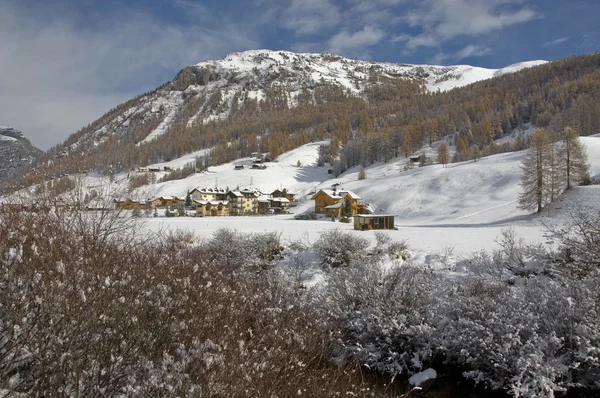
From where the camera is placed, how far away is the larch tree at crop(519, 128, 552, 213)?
35875mm

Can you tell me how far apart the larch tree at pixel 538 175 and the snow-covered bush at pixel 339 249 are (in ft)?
83.5

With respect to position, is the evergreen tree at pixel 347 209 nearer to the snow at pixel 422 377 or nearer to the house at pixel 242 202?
the house at pixel 242 202

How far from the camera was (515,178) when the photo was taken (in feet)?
175

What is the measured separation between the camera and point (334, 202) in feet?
204

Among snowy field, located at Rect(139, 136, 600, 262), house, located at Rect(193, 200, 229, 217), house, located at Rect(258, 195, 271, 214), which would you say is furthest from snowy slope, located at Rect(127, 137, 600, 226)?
house, located at Rect(193, 200, 229, 217)

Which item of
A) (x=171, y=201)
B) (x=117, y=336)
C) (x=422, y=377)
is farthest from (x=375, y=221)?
(x=171, y=201)

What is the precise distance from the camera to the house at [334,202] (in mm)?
56500

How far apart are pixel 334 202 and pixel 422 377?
5342 centimetres

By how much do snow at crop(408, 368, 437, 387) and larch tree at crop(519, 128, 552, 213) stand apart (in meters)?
33.2

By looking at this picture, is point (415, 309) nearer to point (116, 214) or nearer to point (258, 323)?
point (258, 323)

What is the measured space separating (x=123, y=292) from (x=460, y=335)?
326 inches

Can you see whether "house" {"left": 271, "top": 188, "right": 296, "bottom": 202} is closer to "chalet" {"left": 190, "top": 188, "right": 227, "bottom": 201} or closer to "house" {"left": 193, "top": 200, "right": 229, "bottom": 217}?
"chalet" {"left": 190, "top": 188, "right": 227, "bottom": 201}

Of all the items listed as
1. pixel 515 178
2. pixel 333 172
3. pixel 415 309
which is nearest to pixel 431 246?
pixel 415 309

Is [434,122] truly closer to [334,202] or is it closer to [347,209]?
[334,202]
